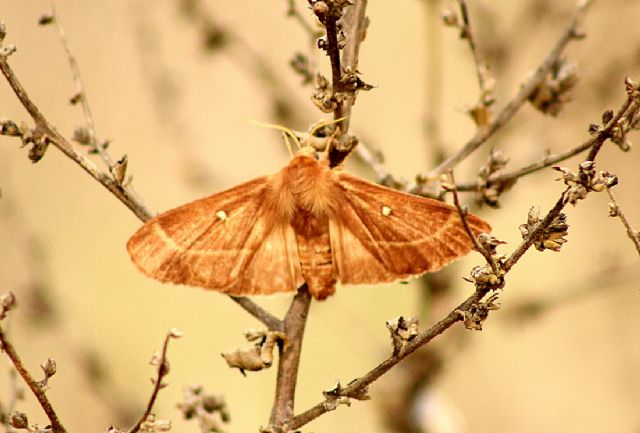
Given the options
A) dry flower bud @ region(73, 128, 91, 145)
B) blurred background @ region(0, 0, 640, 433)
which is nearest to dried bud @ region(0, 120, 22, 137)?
dry flower bud @ region(73, 128, 91, 145)

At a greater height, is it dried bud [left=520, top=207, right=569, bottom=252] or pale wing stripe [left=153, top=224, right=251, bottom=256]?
pale wing stripe [left=153, top=224, right=251, bottom=256]

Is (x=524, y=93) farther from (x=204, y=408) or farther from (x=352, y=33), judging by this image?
(x=204, y=408)

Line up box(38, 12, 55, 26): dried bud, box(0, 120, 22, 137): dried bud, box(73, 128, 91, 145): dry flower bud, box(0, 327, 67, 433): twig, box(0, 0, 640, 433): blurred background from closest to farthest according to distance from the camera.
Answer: box(0, 327, 67, 433): twig
box(0, 120, 22, 137): dried bud
box(73, 128, 91, 145): dry flower bud
box(38, 12, 55, 26): dried bud
box(0, 0, 640, 433): blurred background

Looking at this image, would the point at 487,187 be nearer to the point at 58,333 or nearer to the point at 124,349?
the point at 58,333

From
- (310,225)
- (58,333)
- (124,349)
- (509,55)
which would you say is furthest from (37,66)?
(310,225)

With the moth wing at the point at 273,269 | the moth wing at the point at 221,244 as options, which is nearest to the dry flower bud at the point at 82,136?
the moth wing at the point at 221,244

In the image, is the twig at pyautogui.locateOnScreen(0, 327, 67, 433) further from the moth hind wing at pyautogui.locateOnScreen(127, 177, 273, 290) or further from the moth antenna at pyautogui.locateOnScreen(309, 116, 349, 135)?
the moth antenna at pyautogui.locateOnScreen(309, 116, 349, 135)

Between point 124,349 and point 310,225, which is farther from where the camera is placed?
point 124,349

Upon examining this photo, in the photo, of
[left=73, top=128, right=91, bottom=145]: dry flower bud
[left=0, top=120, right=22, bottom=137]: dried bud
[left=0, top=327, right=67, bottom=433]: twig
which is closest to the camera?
[left=0, top=327, right=67, bottom=433]: twig
